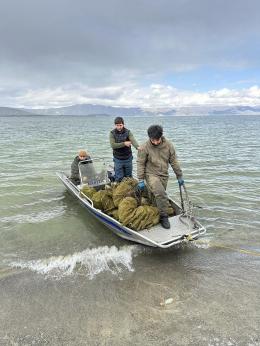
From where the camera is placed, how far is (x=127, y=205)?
7434 millimetres

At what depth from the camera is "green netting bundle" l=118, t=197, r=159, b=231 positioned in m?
7.17

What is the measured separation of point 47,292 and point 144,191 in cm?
365

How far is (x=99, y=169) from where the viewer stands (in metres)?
11.2

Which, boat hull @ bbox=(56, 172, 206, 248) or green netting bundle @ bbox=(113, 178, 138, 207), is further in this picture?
green netting bundle @ bbox=(113, 178, 138, 207)

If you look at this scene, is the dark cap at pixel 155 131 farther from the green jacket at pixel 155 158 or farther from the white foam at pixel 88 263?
the white foam at pixel 88 263

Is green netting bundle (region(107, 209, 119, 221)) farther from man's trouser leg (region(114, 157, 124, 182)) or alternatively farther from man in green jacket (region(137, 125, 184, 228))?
man's trouser leg (region(114, 157, 124, 182))

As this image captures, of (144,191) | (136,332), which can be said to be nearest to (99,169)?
(144,191)

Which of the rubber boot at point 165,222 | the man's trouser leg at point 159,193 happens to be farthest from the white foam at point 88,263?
the man's trouser leg at point 159,193

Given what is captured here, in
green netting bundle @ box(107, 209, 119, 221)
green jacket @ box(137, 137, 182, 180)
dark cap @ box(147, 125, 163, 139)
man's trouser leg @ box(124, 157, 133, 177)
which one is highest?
dark cap @ box(147, 125, 163, 139)

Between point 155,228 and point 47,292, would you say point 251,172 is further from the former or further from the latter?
→ point 47,292

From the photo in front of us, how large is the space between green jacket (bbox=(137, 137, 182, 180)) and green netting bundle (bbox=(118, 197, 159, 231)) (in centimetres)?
74

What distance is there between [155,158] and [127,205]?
1322 millimetres

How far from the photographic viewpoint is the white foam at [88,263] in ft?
21.4

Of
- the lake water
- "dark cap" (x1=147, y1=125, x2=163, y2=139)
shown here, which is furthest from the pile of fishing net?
"dark cap" (x1=147, y1=125, x2=163, y2=139)
